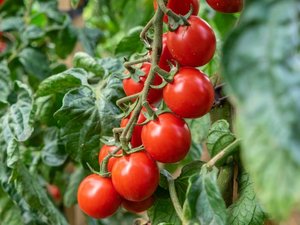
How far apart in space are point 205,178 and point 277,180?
25 cm

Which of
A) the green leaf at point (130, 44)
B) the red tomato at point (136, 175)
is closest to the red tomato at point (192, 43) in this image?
the red tomato at point (136, 175)

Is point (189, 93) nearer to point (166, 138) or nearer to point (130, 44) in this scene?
point (166, 138)

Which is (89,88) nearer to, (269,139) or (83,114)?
(83,114)

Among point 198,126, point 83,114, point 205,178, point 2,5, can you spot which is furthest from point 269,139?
point 2,5

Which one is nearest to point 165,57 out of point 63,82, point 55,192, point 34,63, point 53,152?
point 63,82

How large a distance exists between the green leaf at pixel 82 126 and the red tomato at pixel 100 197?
0.14 meters

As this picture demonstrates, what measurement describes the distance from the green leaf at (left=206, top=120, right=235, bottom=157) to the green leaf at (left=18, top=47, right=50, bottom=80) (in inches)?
23.7

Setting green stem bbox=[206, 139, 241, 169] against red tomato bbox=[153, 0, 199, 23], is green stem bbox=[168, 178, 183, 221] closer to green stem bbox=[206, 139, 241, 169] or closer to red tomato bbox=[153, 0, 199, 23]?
green stem bbox=[206, 139, 241, 169]

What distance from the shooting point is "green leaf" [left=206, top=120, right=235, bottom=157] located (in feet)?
2.36

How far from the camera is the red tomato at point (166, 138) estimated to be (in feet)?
1.88

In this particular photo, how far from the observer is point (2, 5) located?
142 cm

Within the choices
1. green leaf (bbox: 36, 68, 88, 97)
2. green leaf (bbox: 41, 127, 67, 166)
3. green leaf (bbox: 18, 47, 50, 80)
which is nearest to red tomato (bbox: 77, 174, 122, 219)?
green leaf (bbox: 36, 68, 88, 97)

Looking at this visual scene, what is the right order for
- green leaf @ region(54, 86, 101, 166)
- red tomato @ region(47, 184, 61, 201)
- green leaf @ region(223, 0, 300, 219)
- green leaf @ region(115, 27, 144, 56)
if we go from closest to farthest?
green leaf @ region(223, 0, 300, 219) < green leaf @ region(54, 86, 101, 166) < green leaf @ region(115, 27, 144, 56) < red tomato @ region(47, 184, 61, 201)

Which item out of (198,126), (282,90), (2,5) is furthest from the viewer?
(2,5)
